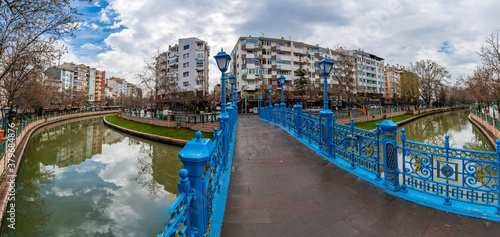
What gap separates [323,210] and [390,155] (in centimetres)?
182

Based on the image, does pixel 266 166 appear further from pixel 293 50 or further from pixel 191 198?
pixel 293 50

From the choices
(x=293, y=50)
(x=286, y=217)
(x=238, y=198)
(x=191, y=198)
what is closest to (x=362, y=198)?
(x=286, y=217)

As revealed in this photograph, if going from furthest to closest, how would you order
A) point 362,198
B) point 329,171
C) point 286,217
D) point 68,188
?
1. point 68,188
2. point 329,171
3. point 362,198
4. point 286,217

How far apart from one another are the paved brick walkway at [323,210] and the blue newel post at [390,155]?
0.86 ft

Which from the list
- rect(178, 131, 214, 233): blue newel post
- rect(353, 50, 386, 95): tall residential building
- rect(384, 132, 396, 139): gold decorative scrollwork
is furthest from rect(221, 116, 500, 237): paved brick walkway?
rect(353, 50, 386, 95): tall residential building

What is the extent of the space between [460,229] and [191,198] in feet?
11.2

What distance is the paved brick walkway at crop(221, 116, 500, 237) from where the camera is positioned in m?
2.54

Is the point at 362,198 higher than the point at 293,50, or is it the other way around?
the point at 293,50

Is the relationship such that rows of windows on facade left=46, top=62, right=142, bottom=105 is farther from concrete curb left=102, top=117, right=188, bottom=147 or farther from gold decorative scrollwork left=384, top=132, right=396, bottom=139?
gold decorative scrollwork left=384, top=132, right=396, bottom=139

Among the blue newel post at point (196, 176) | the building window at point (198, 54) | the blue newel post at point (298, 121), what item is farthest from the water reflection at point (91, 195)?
the building window at point (198, 54)

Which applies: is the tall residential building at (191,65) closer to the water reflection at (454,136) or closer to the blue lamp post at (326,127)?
the water reflection at (454,136)

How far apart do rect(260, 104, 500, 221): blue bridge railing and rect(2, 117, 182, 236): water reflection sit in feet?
13.1

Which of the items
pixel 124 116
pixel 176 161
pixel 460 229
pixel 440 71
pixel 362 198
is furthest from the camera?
pixel 440 71

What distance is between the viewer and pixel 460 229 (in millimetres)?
2514
